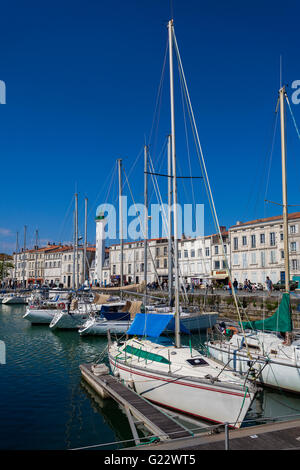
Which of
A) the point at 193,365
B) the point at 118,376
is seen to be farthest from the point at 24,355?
the point at 193,365

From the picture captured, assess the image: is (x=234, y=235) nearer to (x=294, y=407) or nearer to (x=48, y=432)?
(x=294, y=407)

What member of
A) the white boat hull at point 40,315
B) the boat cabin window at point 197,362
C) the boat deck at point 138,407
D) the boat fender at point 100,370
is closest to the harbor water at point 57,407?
the boat deck at point 138,407

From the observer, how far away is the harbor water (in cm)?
1158

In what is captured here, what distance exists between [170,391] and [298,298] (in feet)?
81.1

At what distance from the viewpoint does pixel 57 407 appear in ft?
46.6

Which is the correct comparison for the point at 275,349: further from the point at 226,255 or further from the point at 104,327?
the point at 226,255

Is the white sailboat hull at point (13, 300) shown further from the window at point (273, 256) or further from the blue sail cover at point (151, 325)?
the blue sail cover at point (151, 325)

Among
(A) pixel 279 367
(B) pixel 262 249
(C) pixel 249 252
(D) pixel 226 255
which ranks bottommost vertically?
(A) pixel 279 367

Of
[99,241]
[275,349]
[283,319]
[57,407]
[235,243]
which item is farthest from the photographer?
[99,241]

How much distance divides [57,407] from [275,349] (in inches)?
411

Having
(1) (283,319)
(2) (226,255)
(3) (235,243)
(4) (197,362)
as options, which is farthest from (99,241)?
(4) (197,362)

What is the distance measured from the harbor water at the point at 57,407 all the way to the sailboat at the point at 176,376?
1.54 metres

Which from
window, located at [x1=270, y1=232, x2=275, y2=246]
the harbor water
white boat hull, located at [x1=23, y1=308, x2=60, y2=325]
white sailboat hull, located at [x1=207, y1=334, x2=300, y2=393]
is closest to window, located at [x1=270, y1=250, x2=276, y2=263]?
window, located at [x1=270, y1=232, x2=275, y2=246]

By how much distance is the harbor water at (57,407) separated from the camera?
11578 millimetres
